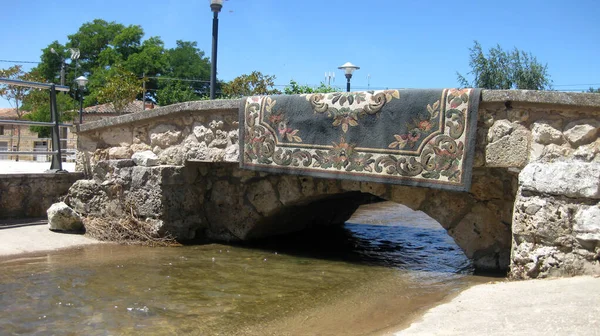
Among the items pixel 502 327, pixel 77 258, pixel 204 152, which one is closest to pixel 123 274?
pixel 77 258

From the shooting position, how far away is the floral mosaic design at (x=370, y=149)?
A: 4.47 metres

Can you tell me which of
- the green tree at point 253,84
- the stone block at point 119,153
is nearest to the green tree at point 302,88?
the green tree at point 253,84

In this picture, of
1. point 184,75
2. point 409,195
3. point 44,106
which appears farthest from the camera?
point 184,75

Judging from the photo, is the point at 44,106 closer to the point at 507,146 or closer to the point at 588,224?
the point at 507,146

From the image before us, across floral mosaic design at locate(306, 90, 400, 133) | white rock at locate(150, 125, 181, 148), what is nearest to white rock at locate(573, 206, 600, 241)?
floral mosaic design at locate(306, 90, 400, 133)

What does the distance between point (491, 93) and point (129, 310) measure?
322 cm

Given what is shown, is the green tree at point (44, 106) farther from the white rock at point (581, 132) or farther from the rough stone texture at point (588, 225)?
the rough stone texture at point (588, 225)

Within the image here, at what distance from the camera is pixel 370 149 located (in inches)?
193

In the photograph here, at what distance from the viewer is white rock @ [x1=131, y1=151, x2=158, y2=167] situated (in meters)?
6.13

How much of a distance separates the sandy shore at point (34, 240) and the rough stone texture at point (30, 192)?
417mm

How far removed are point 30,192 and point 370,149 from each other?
430cm

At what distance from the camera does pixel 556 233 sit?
3.95 m

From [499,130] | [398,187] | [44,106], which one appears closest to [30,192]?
[398,187]

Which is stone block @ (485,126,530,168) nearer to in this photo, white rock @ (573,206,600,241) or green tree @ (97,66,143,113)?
white rock @ (573,206,600,241)
